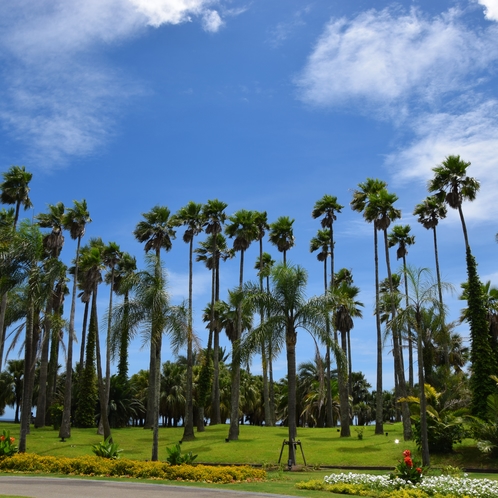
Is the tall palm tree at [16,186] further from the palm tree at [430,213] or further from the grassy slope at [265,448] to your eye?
the palm tree at [430,213]

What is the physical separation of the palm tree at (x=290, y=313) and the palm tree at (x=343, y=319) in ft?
4.03

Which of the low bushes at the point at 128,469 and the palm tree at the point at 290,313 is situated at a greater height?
the palm tree at the point at 290,313

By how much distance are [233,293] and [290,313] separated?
581cm

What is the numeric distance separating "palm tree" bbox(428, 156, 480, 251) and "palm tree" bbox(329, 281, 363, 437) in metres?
10.3

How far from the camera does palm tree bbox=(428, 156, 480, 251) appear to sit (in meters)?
38.4

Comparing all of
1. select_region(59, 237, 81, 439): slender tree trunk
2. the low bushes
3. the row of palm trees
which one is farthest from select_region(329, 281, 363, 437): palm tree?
select_region(59, 237, 81, 439): slender tree trunk

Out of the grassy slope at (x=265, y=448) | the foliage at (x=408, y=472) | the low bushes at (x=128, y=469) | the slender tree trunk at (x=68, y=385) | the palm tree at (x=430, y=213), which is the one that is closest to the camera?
the foliage at (x=408, y=472)

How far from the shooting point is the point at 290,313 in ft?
84.4

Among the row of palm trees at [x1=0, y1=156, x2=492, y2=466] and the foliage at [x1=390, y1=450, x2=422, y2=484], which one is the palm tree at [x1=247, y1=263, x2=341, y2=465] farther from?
the foliage at [x1=390, y1=450, x2=422, y2=484]

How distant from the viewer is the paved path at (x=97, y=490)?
14570 mm

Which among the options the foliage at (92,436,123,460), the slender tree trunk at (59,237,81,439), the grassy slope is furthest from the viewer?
the slender tree trunk at (59,237,81,439)

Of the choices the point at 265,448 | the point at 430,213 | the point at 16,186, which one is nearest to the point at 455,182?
the point at 430,213

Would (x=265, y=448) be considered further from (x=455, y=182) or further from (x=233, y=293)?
(x=455, y=182)

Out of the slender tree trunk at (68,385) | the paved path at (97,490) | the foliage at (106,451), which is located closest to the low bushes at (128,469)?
the foliage at (106,451)
